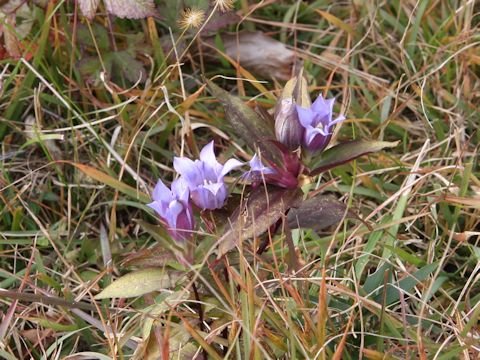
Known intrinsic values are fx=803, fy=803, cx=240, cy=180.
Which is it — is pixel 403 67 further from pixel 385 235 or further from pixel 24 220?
pixel 24 220

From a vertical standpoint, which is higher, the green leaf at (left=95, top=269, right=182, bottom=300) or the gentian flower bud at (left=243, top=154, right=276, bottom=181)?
the gentian flower bud at (left=243, top=154, right=276, bottom=181)

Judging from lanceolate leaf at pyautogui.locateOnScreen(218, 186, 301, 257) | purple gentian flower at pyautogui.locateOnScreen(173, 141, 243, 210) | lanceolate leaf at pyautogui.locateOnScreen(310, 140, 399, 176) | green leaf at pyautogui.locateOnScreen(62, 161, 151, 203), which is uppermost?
purple gentian flower at pyautogui.locateOnScreen(173, 141, 243, 210)

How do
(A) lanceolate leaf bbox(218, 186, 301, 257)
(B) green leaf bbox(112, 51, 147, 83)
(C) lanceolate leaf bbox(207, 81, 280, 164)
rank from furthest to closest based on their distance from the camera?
(B) green leaf bbox(112, 51, 147, 83), (C) lanceolate leaf bbox(207, 81, 280, 164), (A) lanceolate leaf bbox(218, 186, 301, 257)


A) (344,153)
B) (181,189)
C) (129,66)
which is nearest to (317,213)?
(344,153)

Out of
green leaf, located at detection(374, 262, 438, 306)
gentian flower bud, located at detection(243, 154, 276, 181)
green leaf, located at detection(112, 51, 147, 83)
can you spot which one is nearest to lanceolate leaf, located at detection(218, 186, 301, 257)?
gentian flower bud, located at detection(243, 154, 276, 181)

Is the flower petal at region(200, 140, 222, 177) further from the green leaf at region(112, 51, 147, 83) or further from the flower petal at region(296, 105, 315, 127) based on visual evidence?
the green leaf at region(112, 51, 147, 83)
